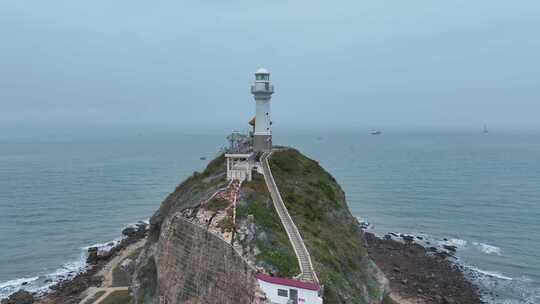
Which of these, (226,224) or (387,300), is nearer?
(226,224)

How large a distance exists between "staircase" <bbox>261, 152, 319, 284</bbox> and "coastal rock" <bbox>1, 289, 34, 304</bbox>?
33120 mm

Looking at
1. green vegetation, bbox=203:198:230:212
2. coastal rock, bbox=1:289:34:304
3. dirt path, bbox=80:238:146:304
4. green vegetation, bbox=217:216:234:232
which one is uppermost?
green vegetation, bbox=203:198:230:212

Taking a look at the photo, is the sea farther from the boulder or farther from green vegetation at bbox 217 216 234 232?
green vegetation at bbox 217 216 234 232

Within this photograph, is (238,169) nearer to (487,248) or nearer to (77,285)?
(77,285)

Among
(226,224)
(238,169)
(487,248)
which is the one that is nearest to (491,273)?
(487,248)

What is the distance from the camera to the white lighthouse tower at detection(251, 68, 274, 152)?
48.8 m

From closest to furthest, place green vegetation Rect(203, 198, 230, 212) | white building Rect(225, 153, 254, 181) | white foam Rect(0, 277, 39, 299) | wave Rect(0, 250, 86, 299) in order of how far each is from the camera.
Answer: green vegetation Rect(203, 198, 230, 212)
white building Rect(225, 153, 254, 181)
white foam Rect(0, 277, 39, 299)
wave Rect(0, 250, 86, 299)

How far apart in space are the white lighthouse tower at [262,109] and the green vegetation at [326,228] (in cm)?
315

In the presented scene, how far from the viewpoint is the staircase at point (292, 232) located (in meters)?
28.2

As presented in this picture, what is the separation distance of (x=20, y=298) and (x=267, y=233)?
3618cm

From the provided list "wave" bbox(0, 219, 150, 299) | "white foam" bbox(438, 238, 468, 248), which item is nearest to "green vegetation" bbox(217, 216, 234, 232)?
"wave" bbox(0, 219, 150, 299)

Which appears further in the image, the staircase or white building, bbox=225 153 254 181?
white building, bbox=225 153 254 181

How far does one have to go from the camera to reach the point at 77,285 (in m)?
51.4

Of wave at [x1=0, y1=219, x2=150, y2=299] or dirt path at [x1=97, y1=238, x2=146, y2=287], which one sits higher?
dirt path at [x1=97, y1=238, x2=146, y2=287]
